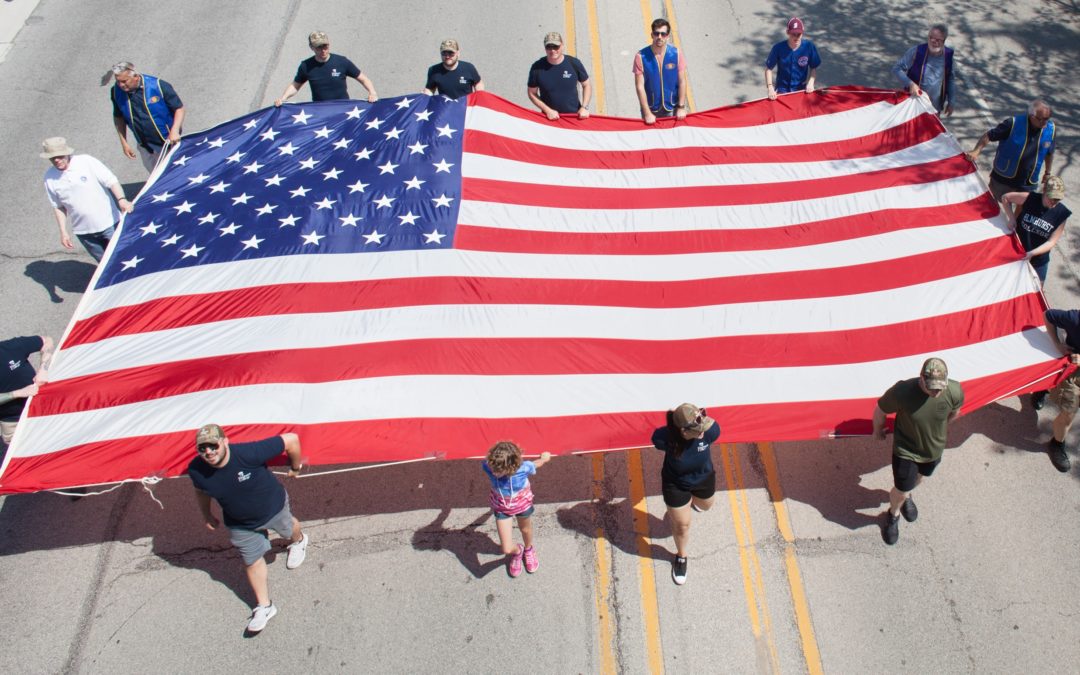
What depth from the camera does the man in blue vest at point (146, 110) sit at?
24.4 feet

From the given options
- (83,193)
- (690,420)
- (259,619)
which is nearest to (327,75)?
(83,193)

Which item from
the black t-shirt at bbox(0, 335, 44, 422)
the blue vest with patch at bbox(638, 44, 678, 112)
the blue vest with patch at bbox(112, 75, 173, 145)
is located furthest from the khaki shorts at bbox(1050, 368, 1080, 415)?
the blue vest with patch at bbox(112, 75, 173, 145)

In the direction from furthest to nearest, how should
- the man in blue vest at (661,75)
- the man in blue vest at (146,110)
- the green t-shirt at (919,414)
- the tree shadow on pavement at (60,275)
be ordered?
1. the tree shadow on pavement at (60,275)
2. the man in blue vest at (661,75)
3. the man in blue vest at (146,110)
4. the green t-shirt at (919,414)

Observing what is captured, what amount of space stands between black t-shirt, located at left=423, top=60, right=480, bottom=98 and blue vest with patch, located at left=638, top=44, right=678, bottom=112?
1.76 m

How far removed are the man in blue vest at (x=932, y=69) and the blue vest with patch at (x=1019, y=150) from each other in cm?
115

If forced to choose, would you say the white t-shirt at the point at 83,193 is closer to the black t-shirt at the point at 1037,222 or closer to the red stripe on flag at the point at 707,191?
the red stripe on flag at the point at 707,191

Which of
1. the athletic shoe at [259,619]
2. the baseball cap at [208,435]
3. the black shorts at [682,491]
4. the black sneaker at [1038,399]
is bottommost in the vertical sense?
the black sneaker at [1038,399]

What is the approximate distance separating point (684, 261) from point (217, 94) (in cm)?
725

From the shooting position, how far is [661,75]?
7.75 m

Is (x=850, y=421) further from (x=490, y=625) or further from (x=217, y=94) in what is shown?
(x=217, y=94)

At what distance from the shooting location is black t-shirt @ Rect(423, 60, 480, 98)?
7.90m

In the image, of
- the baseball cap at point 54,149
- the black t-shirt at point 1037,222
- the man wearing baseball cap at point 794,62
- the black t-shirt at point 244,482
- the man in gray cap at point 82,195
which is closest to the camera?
the black t-shirt at point 244,482

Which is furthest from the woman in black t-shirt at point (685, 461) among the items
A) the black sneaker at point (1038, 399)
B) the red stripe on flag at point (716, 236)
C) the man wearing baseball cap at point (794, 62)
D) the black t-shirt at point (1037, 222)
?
the man wearing baseball cap at point (794, 62)

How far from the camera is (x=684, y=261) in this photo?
6227 mm
